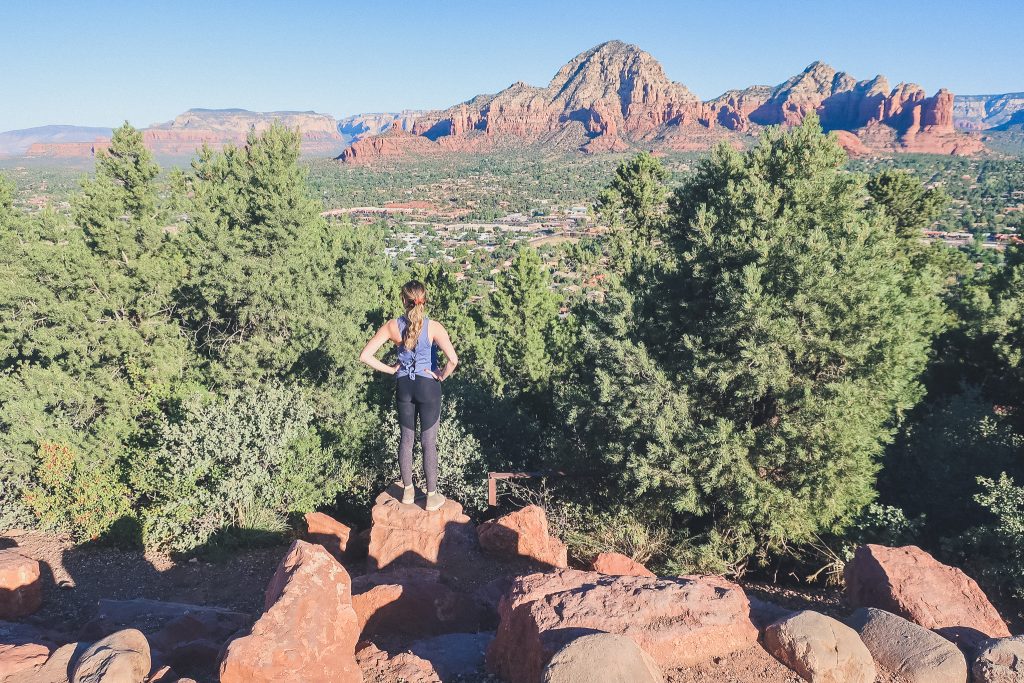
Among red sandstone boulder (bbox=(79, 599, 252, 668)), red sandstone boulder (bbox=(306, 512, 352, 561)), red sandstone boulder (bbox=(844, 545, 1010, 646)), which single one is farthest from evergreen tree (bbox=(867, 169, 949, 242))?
red sandstone boulder (bbox=(79, 599, 252, 668))

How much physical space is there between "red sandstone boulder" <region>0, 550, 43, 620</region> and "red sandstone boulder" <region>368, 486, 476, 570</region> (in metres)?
5.36

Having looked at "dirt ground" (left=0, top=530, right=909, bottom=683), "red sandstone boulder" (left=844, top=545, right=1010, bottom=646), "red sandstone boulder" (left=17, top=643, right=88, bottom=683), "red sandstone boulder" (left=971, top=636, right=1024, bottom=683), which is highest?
"red sandstone boulder" (left=971, top=636, right=1024, bottom=683)

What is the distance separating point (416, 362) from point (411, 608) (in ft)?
A: 9.92

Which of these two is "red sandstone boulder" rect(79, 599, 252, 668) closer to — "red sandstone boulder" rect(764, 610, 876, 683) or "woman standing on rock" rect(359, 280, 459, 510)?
"woman standing on rock" rect(359, 280, 459, 510)

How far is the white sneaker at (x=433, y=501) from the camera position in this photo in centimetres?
895

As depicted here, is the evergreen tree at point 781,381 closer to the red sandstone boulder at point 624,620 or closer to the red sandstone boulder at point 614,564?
the red sandstone boulder at point 614,564

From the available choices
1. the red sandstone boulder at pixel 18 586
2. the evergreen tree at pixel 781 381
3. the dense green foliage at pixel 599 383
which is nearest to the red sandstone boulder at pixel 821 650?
the dense green foliage at pixel 599 383

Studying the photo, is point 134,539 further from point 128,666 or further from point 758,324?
point 758,324

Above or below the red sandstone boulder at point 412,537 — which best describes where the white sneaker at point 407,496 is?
above

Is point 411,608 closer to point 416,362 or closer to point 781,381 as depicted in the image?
point 416,362

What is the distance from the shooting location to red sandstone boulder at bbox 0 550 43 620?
8.79 m

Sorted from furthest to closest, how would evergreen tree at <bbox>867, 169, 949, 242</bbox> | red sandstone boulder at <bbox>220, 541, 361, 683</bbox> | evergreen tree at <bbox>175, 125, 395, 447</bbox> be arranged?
evergreen tree at <bbox>867, 169, 949, 242</bbox>
evergreen tree at <bbox>175, 125, 395, 447</bbox>
red sandstone boulder at <bbox>220, 541, 361, 683</bbox>

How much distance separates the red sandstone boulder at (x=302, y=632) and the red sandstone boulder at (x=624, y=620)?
4.91ft

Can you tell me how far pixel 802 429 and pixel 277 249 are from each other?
19.9m
